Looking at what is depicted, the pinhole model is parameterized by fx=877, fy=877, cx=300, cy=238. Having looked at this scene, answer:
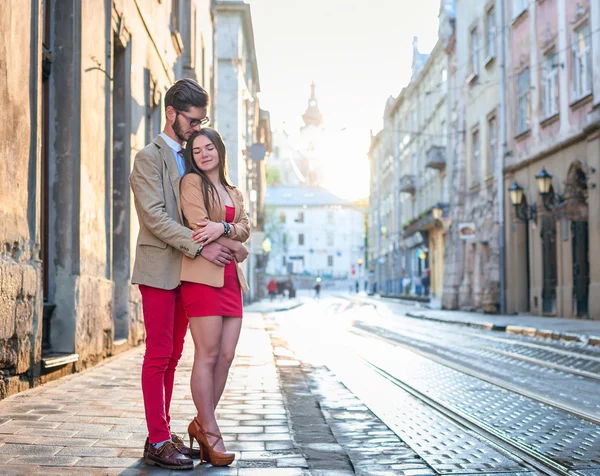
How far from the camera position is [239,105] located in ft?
126

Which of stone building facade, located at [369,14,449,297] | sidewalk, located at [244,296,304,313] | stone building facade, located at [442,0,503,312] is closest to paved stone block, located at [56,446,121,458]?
stone building facade, located at [442,0,503,312]

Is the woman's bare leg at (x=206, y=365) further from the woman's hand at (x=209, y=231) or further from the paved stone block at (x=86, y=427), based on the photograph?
the paved stone block at (x=86, y=427)

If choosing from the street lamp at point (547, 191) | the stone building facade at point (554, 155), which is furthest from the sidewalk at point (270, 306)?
the street lamp at point (547, 191)

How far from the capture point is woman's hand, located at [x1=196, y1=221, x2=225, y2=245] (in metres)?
4.15

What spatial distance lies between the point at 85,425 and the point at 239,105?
3387 centimetres

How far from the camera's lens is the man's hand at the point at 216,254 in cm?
416

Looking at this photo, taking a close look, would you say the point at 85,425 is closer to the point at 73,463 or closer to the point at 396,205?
the point at 73,463

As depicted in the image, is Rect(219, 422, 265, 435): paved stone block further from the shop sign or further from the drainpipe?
the shop sign

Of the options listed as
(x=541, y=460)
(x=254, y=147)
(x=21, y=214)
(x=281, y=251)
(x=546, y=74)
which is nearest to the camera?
(x=541, y=460)

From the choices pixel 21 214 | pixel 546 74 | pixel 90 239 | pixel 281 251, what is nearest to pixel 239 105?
pixel 546 74

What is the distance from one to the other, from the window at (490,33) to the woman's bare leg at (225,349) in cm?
2502

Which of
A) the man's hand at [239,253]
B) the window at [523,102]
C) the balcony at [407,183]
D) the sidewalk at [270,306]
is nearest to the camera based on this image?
the man's hand at [239,253]

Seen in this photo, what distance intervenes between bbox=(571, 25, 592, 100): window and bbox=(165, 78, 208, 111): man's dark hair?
16.9 m

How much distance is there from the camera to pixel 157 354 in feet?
13.8
